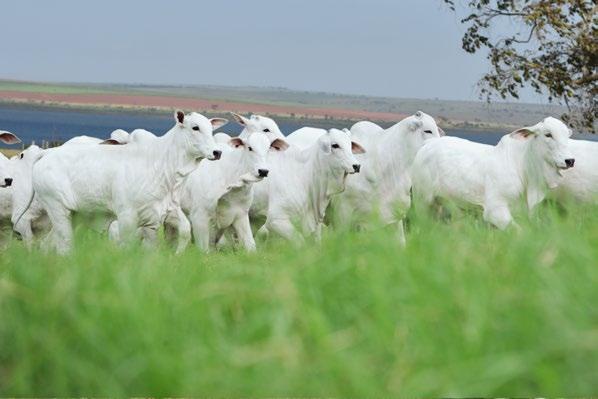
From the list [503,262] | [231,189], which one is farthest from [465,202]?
[503,262]

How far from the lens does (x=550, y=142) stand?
12375 millimetres

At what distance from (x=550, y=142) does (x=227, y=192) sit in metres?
3.28

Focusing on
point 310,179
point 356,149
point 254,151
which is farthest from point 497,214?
point 254,151

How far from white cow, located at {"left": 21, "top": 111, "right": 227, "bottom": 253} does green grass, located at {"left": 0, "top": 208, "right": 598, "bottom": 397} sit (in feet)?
18.0

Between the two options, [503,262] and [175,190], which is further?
[175,190]

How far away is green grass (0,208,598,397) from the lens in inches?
172

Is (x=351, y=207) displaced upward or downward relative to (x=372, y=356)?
downward

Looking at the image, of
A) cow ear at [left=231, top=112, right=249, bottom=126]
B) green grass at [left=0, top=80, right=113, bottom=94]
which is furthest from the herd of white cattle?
green grass at [left=0, top=80, right=113, bottom=94]

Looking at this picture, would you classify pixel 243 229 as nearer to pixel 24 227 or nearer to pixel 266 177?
pixel 266 177

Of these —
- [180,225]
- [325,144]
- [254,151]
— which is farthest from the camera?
[325,144]

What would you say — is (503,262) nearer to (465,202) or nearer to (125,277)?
(125,277)

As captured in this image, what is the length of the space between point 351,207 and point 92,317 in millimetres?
8229

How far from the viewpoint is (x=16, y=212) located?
13.4m

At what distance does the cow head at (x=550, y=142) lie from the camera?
40.0ft
